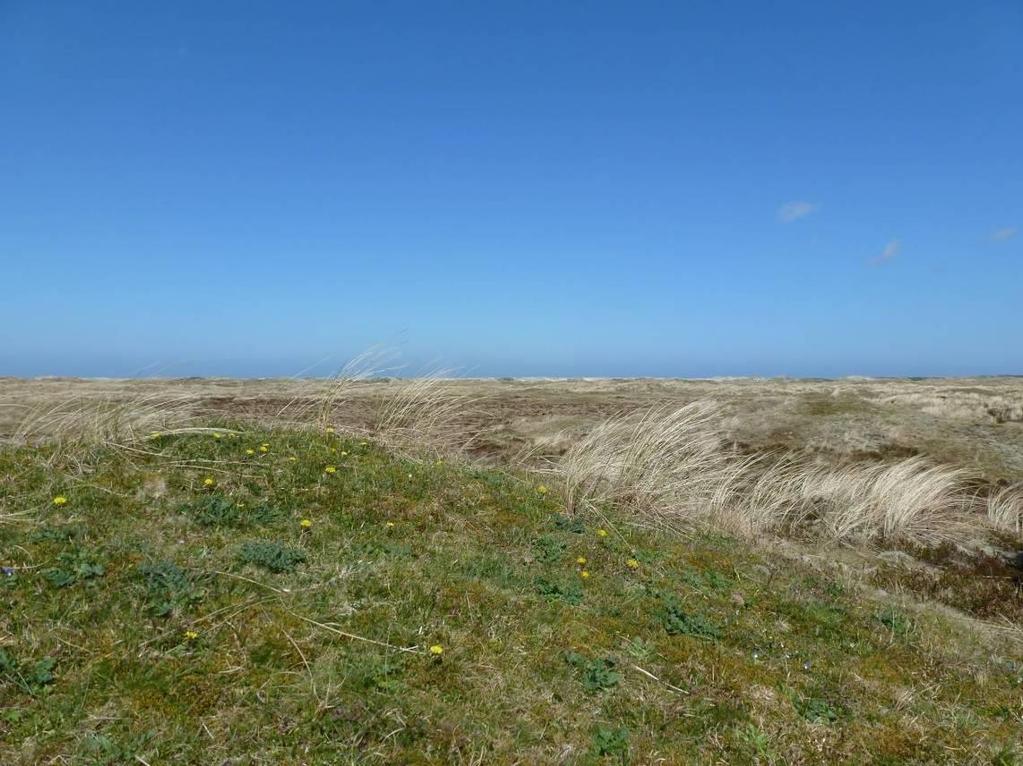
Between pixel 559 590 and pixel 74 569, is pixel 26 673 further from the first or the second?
pixel 559 590

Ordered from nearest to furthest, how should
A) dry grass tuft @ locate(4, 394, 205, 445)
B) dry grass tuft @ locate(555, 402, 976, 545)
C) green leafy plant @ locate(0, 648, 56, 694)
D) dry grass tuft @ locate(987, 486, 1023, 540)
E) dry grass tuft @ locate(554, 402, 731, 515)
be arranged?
1. green leafy plant @ locate(0, 648, 56, 694)
2. dry grass tuft @ locate(4, 394, 205, 445)
3. dry grass tuft @ locate(554, 402, 731, 515)
4. dry grass tuft @ locate(555, 402, 976, 545)
5. dry grass tuft @ locate(987, 486, 1023, 540)

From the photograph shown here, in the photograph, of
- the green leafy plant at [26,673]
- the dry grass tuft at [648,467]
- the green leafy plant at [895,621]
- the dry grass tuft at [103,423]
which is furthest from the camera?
the dry grass tuft at [648,467]

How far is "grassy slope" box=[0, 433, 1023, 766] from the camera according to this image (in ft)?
13.8

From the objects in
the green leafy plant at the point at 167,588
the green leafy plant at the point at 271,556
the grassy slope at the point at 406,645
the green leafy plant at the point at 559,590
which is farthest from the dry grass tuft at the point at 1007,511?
the green leafy plant at the point at 167,588

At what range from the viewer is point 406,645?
5137 mm

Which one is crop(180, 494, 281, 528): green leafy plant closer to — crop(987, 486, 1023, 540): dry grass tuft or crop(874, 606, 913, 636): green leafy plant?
crop(874, 606, 913, 636): green leafy plant

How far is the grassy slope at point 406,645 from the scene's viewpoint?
4.20m

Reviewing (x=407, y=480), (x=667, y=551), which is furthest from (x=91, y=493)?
(x=667, y=551)

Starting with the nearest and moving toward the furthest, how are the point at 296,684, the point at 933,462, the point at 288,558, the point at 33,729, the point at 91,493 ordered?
the point at 33,729
the point at 296,684
the point at 288,558
the point at 91,493
the point at 933,462

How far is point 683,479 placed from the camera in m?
13.1

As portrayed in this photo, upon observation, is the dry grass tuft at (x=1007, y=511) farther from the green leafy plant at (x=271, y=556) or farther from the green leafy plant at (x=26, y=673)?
the green leafy plant at (x=26, y=673)

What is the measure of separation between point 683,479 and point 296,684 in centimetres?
994

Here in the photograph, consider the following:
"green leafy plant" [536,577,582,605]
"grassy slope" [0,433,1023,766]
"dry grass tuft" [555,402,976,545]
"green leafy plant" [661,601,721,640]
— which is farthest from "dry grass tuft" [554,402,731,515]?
"green leafy plant" [661,601,721,640]

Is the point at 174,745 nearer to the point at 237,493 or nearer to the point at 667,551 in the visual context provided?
the point at 237,493
